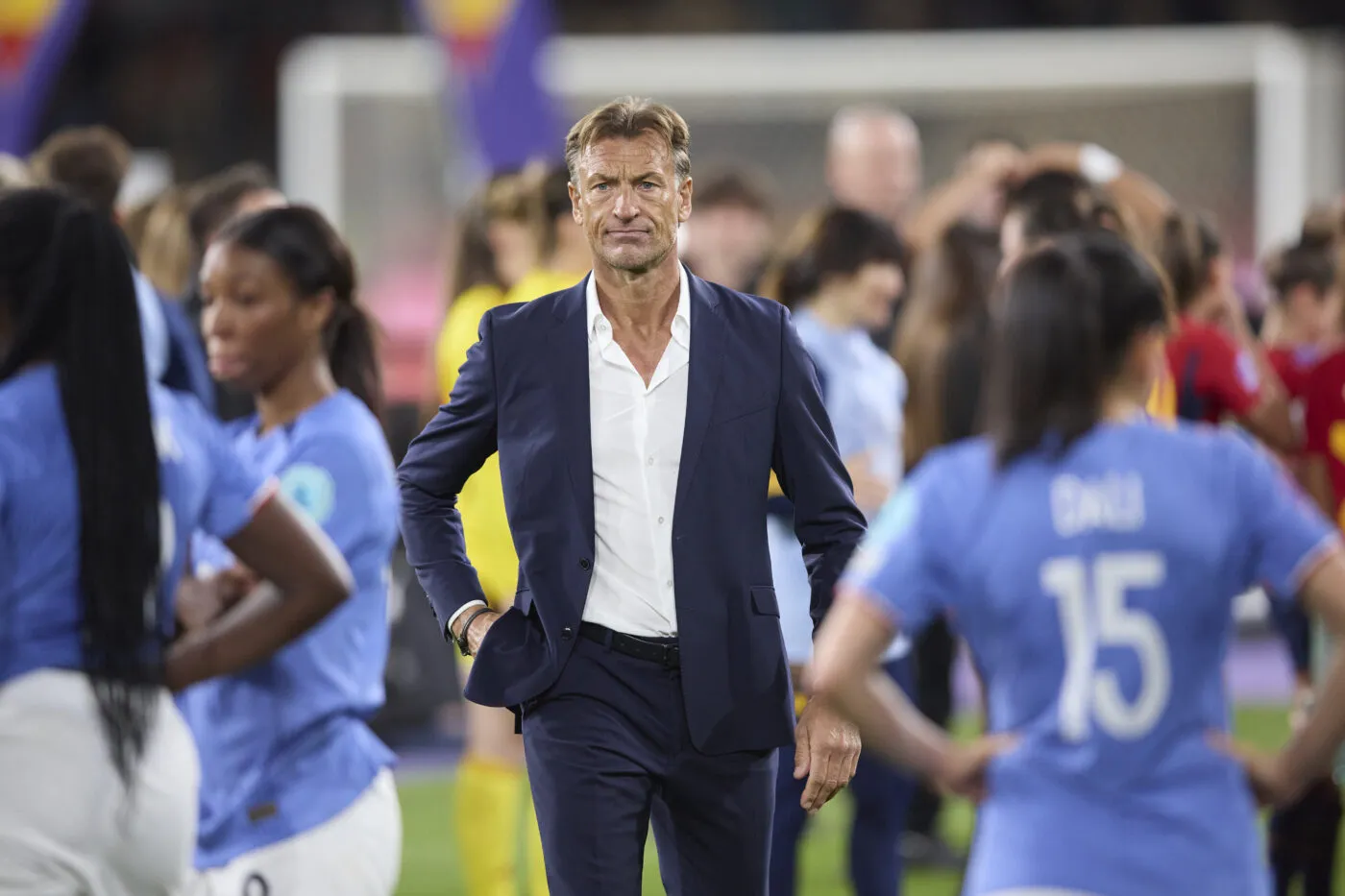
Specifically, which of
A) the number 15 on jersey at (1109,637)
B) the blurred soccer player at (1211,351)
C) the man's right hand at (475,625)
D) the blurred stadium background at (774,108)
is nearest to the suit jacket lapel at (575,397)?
the man's right hand at (475,625)

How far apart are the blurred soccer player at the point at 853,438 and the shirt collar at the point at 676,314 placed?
2048 millimetres

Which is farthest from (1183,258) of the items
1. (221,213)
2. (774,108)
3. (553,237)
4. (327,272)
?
(774,108)

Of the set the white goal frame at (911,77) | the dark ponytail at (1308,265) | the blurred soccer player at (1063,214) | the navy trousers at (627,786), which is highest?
the blurred soccer player at (1063,214)

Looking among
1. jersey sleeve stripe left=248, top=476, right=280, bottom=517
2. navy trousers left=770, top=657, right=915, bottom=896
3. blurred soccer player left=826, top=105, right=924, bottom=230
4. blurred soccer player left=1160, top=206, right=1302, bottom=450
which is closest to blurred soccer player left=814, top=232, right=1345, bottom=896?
jersey sleeve stripe left=248, top=476, right=280, bottom=517

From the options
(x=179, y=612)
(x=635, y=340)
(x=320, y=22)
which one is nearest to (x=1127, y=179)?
(x=635, y=340)

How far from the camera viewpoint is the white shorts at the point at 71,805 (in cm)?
284

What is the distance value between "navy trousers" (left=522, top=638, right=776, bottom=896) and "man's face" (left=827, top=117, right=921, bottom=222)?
5.58 meters

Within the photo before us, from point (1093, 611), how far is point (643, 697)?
3.49 ft

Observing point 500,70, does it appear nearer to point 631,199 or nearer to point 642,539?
point 631,199

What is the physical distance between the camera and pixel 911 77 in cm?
1536

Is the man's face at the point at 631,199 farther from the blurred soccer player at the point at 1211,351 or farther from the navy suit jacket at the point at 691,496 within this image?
the blurred soccer player at the point at 1211,351

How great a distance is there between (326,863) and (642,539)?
0.95 m

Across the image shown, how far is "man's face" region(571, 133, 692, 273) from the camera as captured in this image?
11.8 feet

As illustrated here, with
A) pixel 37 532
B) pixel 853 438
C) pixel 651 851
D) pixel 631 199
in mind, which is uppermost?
pixel 631 199
